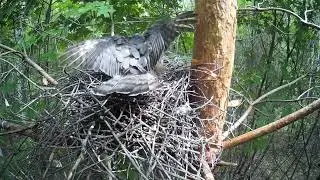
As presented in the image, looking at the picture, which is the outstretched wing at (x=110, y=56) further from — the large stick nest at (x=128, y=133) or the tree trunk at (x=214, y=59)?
the tree trunk at (x=214, y=59)

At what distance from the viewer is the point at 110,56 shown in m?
1.75

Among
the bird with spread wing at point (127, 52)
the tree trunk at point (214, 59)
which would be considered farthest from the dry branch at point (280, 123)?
the bird with spread wing at point (127, 52)

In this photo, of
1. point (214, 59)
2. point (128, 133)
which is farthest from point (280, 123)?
point (128, 133)

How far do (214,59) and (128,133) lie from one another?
410 mm

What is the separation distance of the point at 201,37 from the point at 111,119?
0.43 metres

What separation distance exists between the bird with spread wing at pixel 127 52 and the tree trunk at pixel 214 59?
0.14m

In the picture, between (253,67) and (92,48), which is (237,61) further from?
(92,48)

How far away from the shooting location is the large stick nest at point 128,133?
4.63 feet

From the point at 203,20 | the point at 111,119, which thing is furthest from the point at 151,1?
the point at 111,119

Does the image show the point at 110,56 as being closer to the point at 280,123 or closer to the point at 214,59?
the point at 214,59

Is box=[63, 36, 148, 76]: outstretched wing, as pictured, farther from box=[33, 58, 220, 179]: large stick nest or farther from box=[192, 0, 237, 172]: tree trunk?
box=[192, 0, 237, 172]: tree trunk

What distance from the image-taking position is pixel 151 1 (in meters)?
2.93

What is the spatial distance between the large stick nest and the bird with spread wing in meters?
0.12

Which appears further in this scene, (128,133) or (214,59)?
(214,59)
